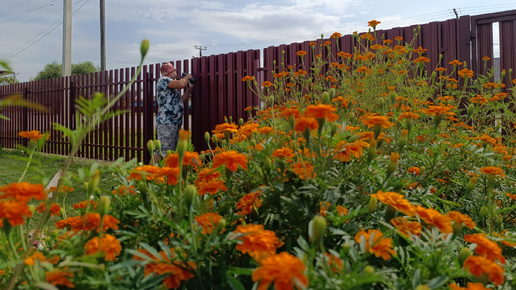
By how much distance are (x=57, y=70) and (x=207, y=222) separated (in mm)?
39540

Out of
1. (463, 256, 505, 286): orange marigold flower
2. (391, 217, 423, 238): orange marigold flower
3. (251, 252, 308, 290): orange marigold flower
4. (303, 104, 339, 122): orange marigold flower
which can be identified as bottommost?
(463, 256, 505, 286): orange marigold flower

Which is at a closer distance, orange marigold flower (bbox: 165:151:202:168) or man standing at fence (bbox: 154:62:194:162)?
orange marigold flower (bbox: 165:151:202:168)

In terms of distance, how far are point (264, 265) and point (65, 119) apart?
35.7 feet

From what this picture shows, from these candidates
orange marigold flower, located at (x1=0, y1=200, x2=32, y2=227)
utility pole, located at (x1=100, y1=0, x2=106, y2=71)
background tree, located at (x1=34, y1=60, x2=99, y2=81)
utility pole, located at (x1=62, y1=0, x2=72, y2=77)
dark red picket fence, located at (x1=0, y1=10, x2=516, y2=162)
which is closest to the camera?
orange marigold flower, located at (x1=0, y1=200, x2=32, y2=227)

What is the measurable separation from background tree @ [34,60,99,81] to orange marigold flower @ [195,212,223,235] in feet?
125

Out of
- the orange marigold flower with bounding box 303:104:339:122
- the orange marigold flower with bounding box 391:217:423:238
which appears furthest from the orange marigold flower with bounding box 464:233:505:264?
the orange marigold flower with bounding box 303:104:339:122

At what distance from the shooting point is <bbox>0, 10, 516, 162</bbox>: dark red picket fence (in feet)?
17.9

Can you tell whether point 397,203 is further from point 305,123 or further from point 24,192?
point 24,192

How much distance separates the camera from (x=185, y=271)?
87 centimetres

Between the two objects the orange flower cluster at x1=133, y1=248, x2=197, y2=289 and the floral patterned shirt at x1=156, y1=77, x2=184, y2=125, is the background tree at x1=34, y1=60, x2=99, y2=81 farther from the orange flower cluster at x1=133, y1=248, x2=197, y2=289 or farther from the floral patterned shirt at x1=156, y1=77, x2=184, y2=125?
the orange flower cluster at x1=133, y1=248, x2=197, y2=289

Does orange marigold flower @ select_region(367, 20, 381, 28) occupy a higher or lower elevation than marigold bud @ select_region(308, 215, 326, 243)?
higher

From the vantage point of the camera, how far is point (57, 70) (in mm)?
36344

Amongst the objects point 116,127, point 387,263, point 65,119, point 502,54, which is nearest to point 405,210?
point 387,263

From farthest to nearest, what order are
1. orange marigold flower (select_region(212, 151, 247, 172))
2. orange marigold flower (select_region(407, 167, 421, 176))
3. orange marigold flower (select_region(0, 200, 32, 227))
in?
orange marigold flower (select_region(407, 167, 421, 176))
orange marigold flower (select_region(212, 151, 247, 172))
orange marigold flower (select_region(0, 200, 32, 227))
